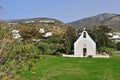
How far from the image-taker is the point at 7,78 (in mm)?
6992

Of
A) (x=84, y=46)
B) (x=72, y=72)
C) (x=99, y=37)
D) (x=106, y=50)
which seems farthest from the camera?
(x=99, y=37)

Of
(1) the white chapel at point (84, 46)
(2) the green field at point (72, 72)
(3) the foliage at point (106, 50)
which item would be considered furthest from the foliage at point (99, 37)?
(2) the green field at point (72, 72)

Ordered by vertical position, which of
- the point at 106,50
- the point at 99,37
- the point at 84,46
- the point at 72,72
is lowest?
the point at 72,72

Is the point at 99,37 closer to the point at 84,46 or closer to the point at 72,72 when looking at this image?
the point at 84,46

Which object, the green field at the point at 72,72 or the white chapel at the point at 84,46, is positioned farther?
the white chapel at the point at 84,46

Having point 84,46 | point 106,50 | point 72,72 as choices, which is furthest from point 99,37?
point 72,72

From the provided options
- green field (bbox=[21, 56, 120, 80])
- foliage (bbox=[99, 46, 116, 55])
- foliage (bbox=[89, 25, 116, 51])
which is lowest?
green field (bbox=[21, 56, 120, 80])

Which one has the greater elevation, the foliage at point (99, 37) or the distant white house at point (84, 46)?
the foliage at point (99, 37)

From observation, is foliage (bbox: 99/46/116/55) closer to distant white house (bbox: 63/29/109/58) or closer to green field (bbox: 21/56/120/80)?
distant white house (bbox: 63/29/109/58)

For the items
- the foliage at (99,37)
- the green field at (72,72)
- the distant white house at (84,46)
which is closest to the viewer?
the green field at (72,72)

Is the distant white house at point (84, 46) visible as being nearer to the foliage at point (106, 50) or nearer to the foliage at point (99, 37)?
the foliage at point (106, 50)

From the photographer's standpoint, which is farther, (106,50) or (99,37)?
(99,37)

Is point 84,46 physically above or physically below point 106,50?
above

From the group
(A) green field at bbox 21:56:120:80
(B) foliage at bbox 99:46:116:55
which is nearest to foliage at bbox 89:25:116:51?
(B) foliage at bbox 99:46:116:55
